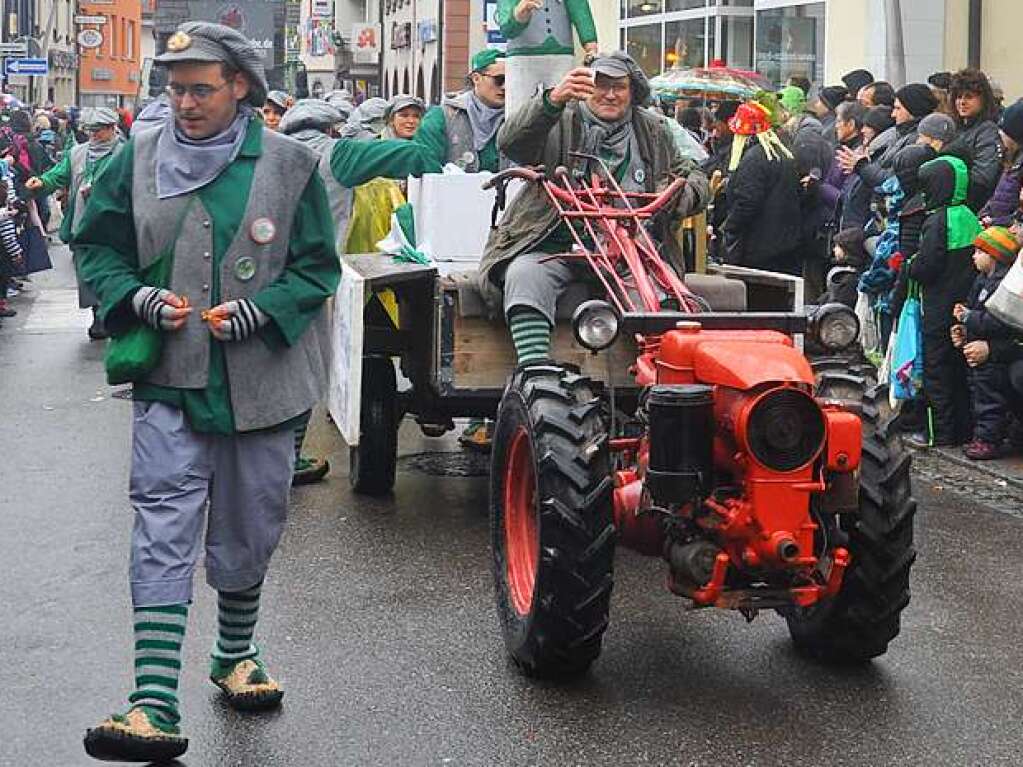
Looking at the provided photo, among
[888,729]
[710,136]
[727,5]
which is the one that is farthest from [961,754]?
[727,5]

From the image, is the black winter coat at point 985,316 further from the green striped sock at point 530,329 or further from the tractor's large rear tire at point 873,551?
the tractor's large rear tire at point 873,551

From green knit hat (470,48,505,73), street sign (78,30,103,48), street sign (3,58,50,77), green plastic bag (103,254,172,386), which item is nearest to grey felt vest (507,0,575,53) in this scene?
green knit hat (470,48,505,73)

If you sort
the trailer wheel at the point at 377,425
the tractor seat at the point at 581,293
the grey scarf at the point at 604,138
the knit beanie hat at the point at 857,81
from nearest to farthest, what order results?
the tractor seat at the point at 581,293
the grey scarf at the point at 604,138
the trailer wheel at the point at 377,425
the knit beanie hat at the point at 857,81

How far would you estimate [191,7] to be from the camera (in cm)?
9669

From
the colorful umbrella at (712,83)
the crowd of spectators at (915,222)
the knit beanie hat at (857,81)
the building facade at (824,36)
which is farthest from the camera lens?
the building facade at (824,36)

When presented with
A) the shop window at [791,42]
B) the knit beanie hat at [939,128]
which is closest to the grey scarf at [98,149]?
the knit beanie hat at [939,128]

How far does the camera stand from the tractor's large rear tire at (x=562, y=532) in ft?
20.3

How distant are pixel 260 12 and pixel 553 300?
284 ft

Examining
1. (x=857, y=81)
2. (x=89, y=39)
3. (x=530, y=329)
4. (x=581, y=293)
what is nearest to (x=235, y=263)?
Answer: (x=530, y=329)

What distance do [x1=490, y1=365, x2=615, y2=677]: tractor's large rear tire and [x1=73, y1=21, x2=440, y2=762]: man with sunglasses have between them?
80 cm

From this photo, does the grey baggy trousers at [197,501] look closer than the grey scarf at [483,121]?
Yes

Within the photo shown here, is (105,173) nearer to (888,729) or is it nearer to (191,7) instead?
(888,729)

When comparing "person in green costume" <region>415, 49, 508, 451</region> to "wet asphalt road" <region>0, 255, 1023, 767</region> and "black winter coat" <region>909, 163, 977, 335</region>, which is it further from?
"black winter coat" <region>909, 163, 977, 335</region>

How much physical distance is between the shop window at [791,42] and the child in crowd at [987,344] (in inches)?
466
